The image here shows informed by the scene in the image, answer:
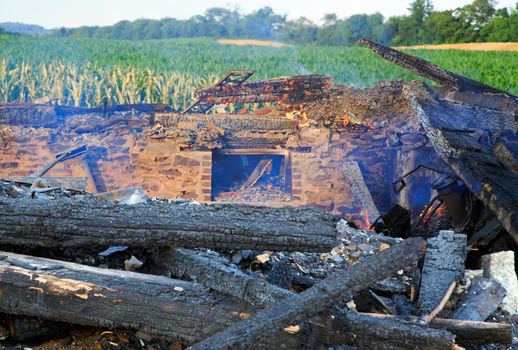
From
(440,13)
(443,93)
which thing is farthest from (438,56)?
(443,93)

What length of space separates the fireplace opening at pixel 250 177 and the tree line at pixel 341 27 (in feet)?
17.2

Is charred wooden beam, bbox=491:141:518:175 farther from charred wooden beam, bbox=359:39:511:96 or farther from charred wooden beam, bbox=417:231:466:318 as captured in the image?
charred wooden beam, bbox=359:39:511:96

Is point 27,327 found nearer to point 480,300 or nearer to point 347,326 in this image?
point 347,326

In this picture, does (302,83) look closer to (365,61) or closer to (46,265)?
(365,61)

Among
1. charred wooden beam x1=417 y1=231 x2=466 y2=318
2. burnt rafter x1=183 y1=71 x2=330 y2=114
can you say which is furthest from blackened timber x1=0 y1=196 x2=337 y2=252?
burnt rafter x1=183 y1=71 x2=330 y2=114

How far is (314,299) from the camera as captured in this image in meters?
2.59

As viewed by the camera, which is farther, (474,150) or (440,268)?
(474,150)

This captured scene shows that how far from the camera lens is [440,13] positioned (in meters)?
12.3

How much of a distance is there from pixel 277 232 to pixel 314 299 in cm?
60

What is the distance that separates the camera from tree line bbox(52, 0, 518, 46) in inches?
474

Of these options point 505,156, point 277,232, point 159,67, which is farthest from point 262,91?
point 277,232

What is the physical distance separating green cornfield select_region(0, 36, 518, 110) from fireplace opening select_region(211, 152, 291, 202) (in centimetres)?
255

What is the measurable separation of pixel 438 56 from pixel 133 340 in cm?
1075

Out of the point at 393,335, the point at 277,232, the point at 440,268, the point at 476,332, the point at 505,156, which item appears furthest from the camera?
the point at 505,156
